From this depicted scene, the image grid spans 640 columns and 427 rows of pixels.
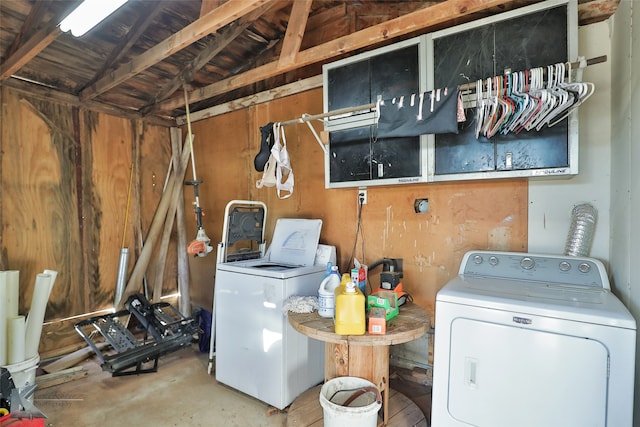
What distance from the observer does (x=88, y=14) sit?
174 cm

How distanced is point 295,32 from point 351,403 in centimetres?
233

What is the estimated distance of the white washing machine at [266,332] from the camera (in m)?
2.07

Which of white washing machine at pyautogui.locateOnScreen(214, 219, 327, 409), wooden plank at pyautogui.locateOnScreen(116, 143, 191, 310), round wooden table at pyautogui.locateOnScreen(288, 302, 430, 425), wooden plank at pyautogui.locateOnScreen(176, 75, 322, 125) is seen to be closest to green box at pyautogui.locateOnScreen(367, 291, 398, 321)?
round wooden table at pyautogui.locateOnScreen(288, 302, 430, 425)

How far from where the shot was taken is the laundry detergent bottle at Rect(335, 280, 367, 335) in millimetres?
1473

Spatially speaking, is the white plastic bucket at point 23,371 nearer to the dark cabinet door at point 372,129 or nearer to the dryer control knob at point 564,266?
the dark cabinet door at point 372,129

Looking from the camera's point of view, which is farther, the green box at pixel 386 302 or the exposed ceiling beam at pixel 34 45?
the exposed ceiling beam at pixel 34 45

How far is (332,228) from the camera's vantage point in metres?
2.77

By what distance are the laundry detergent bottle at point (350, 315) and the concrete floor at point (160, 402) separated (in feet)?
3.36

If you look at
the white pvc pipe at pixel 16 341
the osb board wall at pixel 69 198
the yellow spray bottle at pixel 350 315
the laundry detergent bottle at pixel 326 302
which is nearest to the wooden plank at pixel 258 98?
the osb board wall at pixel 69 198

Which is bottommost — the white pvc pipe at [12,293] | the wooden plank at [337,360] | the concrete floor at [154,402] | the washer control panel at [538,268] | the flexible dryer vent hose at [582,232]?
the concrete floor at [154,402]

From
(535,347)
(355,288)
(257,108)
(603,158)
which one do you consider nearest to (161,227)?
(257,108)

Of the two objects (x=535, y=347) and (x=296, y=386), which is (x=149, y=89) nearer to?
(x=296, y=386)

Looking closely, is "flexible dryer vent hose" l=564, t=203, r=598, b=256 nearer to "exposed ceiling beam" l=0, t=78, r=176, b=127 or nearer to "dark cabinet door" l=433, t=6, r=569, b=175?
"dark cabinet door" l=433, t=6, r=569, b=175

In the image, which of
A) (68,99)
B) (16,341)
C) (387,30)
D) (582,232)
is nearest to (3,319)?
(16,341)
